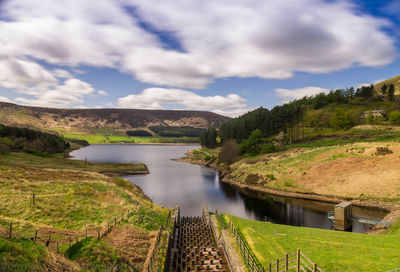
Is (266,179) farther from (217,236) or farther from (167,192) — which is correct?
(217,236)

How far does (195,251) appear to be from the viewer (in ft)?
96.8

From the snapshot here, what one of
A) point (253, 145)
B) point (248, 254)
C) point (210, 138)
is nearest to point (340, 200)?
point (248, 254)

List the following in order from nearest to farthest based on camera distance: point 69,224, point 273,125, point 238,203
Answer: point 69,224 < point 238,203 < point 273,125

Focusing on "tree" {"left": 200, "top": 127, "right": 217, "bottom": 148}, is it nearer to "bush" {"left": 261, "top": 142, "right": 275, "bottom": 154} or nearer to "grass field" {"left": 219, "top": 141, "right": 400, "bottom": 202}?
"bush" {"left": 261, "top": 142, "right": 275, "bottom": 154}

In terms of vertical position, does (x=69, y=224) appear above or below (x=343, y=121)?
below

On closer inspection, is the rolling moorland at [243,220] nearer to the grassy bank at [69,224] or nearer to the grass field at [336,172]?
the grassy bank at [69,224]

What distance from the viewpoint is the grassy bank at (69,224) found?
54.3 ft

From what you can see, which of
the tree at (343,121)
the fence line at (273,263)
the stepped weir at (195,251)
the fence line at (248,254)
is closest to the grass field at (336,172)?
the stepped weir at (195,251)

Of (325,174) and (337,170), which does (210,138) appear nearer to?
(325,174)

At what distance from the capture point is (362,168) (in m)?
67.4

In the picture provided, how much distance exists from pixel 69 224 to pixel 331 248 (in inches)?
1162

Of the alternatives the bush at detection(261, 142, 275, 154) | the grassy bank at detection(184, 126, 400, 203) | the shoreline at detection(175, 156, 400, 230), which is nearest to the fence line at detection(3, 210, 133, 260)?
the shoreline at detection(175, 156, 400, 230)

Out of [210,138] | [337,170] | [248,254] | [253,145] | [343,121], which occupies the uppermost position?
[343,121]

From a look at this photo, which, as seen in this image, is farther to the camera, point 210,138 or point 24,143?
point 210,138
